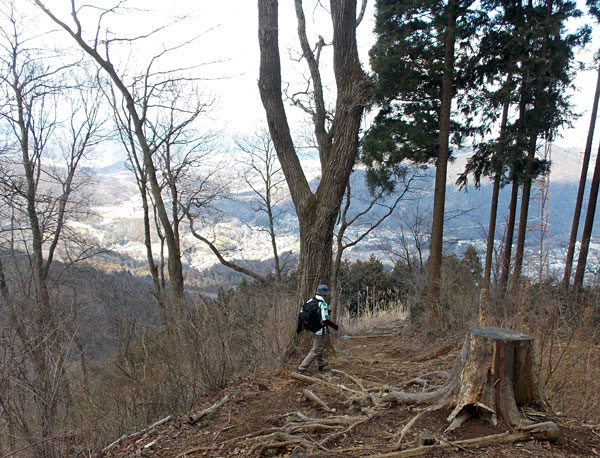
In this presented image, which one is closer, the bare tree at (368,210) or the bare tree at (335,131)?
the bare tree at (335,131)

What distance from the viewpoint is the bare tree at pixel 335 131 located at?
6.54 m

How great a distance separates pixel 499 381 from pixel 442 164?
1008 cm

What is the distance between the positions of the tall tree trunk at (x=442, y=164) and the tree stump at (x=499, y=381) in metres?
8.86

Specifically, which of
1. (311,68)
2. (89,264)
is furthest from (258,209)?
(311,68)

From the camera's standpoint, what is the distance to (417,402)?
152 inches

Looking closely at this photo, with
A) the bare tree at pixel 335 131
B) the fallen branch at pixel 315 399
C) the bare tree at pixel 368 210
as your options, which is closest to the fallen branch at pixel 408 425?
the fallen branch at pixel 315 399

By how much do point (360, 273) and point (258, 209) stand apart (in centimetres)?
902

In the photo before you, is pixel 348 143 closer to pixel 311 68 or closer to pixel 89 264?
pixel 311 68

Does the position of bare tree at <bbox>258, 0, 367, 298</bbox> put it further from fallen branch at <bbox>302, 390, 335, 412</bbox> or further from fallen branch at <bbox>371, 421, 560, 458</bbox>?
fallen branch at <bbox>371, 421, 560, 458</bbox>

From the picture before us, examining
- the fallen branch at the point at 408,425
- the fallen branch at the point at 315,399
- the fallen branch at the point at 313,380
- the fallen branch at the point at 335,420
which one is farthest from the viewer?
the fallen branch at the point at 313,380

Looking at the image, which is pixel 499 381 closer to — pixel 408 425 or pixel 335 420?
pixel 408 425

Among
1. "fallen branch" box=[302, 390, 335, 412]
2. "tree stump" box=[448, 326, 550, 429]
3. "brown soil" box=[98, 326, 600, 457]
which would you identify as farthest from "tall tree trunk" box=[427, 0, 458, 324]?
"tree stump" box=[448, 326, 550, 429]

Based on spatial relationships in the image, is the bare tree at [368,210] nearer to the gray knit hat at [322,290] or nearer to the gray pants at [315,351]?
the gray knit hat at [322,290]

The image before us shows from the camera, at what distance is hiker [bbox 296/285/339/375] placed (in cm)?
596
